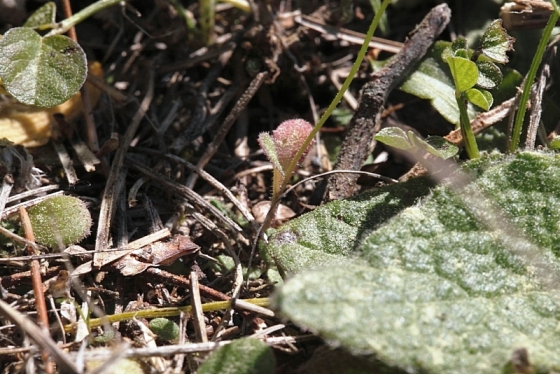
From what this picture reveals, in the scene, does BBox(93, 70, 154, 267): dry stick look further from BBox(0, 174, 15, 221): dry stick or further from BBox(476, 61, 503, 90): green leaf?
BBox(476, 61, 503, 90): green leaf

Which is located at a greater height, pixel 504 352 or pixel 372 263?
pixel 372 263

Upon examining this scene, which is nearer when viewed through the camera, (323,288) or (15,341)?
(323,288)

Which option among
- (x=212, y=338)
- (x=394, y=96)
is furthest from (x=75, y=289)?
(x=394, y=96)

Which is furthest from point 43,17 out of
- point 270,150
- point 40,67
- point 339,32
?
point 339,32

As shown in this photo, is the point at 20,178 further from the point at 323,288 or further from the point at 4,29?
the point at 323,288

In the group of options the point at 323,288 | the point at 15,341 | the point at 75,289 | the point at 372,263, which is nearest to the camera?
the point at 323,288

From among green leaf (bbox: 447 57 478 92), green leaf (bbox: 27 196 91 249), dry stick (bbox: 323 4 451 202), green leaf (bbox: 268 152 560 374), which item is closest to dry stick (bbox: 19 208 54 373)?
green leaf (bbox: 27 196 91 249)
